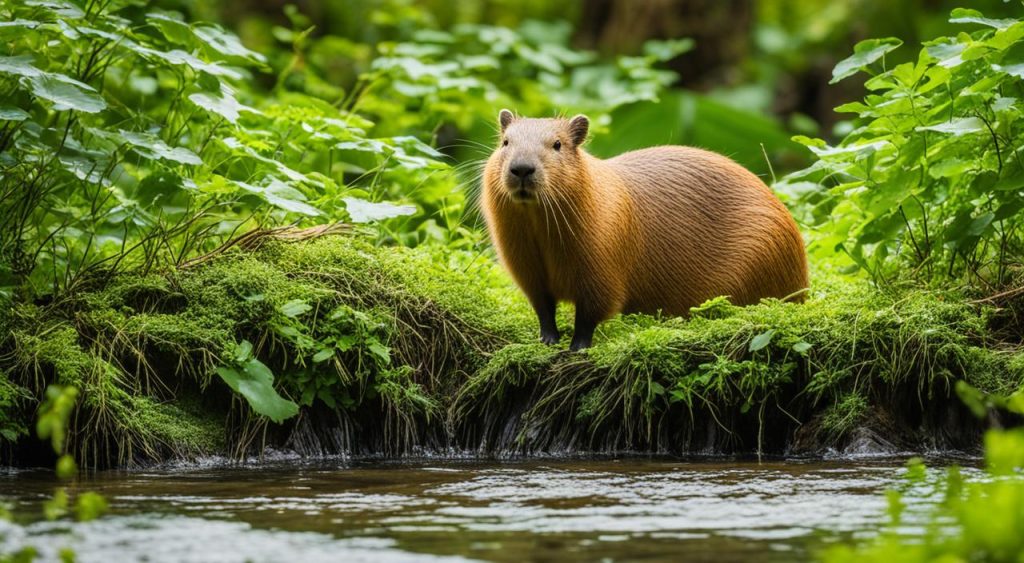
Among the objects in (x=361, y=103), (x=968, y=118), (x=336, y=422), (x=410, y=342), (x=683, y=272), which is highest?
(x=361, y=103)

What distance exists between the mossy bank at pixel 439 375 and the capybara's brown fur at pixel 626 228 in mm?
386

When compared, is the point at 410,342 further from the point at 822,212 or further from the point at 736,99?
the point at 736,99

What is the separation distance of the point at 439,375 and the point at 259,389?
3.28ft

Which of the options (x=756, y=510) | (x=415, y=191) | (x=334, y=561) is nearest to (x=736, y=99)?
(x=415, y=191)

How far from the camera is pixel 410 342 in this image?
5.79 metres

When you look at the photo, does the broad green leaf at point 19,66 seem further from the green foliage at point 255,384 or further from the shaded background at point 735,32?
the shaded background at point 735,32

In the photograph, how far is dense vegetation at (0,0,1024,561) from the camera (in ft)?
16.7

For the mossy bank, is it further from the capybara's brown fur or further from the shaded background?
the shaded background

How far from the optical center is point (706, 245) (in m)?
6.54

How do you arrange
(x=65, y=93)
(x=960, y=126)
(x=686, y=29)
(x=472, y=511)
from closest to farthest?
(x=472, y=511) < (x=65, y=93) < (x=960, y=126) < (x=686, y=29)

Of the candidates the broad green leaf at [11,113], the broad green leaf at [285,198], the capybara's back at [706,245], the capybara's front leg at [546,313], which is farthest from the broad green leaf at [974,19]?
the broad green leaf at [11,113]

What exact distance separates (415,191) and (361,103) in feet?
5.53

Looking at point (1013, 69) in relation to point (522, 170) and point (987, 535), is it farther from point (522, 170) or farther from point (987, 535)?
point (987, 535)

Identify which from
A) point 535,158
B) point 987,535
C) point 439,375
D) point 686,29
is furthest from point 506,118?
point 686,29
